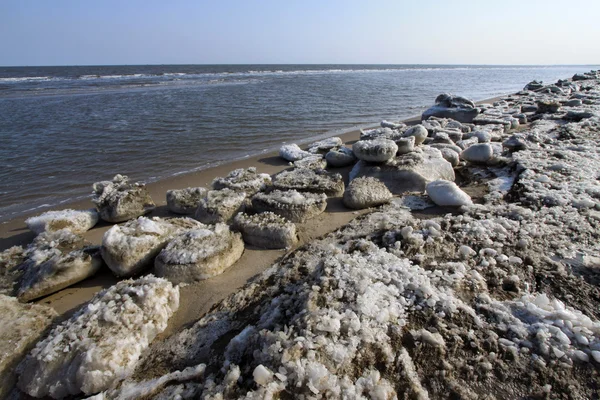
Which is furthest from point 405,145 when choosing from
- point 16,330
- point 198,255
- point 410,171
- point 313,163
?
point 16,330

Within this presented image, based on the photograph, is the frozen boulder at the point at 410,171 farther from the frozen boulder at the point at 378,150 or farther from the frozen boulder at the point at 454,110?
the frozen boulder at the point at 454,110

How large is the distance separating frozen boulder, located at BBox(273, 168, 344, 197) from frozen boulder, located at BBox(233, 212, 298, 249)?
0.91 m

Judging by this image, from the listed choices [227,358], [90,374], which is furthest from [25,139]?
[227,358]

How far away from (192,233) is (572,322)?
8.82 feet

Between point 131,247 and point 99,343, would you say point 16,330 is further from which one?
point 131,247

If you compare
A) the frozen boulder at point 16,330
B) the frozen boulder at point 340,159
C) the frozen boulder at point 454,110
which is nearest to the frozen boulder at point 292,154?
the frozen boulder at point 340,159

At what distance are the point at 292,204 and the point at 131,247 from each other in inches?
63.2

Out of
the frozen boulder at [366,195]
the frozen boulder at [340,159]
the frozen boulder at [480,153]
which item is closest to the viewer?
the frozen boulder at [366,195]

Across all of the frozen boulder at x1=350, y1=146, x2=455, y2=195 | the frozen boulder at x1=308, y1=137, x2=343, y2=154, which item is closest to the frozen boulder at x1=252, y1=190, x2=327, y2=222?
the frozen boulder at x1=350, y1=146, x2=455, y2=195

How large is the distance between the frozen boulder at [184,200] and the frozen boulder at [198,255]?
1170mm

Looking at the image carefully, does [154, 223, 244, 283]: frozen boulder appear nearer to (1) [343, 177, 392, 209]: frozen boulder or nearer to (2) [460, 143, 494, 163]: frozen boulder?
(1) [343, 177, 392, 209]: frozen boulder

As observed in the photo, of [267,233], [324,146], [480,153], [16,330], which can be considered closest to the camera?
[16,330]

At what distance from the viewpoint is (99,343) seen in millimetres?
1850

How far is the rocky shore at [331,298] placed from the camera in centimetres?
149
